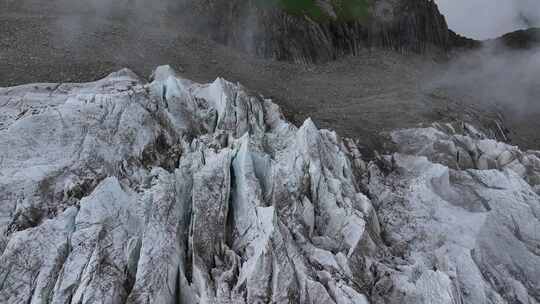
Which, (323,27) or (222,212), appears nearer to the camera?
(222,212)

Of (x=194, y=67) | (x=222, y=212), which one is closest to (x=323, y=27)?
(x=194, y=67)

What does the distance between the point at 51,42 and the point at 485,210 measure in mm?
37046

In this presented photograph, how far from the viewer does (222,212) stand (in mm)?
20922

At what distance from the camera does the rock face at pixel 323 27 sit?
50562 millimetres

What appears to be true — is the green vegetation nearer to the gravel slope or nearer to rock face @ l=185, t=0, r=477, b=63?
rock face @ l=185, t=0, r=477, b=63

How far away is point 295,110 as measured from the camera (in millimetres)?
39438

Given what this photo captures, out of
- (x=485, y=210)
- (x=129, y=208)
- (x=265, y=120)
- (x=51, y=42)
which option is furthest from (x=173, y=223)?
(x=51, y=42)

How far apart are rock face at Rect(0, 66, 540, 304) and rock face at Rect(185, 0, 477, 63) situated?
2211 centimetres

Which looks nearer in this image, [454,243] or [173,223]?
[173,223]

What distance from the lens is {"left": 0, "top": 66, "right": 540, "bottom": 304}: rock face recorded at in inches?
684

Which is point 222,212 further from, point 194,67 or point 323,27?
point 323,27

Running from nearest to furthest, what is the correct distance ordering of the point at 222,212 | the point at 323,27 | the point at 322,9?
the point at 222,212 < the point at 323,27 < the point at 322,9

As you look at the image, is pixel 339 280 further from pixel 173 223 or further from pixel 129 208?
pixel 129 208

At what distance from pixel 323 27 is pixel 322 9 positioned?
384 cm
